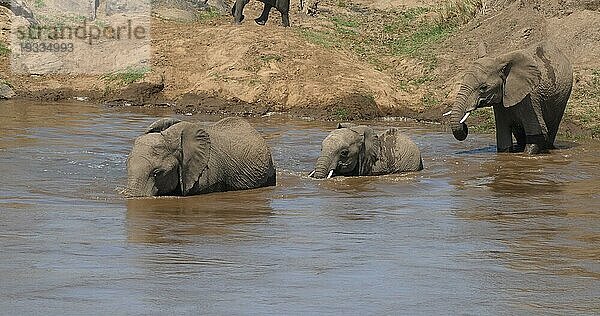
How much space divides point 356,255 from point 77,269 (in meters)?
2.11

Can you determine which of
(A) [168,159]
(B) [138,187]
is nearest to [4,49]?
Answer: (A) [168,159]

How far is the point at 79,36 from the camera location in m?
26.9

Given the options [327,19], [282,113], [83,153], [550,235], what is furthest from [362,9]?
[550,235]

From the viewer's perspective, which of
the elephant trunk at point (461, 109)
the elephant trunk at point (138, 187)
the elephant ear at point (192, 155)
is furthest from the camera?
the elephant trunk at point (461, 109)

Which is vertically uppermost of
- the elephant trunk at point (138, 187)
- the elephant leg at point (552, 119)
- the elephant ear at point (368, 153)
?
the elephant leg at point (552, 119)

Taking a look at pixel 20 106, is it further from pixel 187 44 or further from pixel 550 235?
pixel 550 235

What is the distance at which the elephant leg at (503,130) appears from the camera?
54.8 ft

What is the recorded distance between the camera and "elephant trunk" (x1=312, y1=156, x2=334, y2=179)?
527 inches

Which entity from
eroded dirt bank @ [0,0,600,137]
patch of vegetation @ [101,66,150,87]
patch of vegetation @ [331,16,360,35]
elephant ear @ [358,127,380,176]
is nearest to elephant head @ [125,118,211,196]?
elephant ear @ [358,127,380,176]

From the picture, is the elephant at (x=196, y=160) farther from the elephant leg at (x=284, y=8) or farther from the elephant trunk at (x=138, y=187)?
the elephant leg at (x=284, y=8)

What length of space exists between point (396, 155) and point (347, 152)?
102 cm

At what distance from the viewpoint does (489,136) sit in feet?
62.2

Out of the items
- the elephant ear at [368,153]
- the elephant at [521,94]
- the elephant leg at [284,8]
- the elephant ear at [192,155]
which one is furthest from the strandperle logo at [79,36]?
the elephant ear at [192,155]

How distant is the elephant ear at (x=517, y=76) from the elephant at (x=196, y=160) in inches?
183
